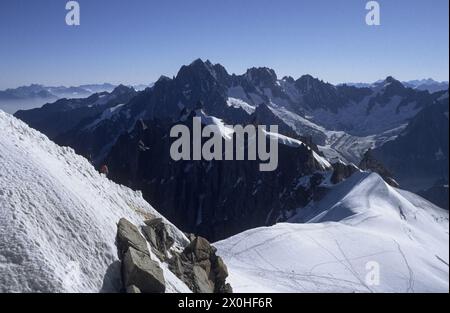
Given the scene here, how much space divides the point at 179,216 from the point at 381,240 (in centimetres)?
14042

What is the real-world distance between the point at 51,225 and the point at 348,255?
32.6 metres

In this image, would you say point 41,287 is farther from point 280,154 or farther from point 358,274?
point 280,154

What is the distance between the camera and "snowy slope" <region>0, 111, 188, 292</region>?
1811cm

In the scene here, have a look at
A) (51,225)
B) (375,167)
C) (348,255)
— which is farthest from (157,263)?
(375,167)

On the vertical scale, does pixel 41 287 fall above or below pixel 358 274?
above

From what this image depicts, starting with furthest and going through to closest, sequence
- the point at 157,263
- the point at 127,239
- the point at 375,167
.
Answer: the point at 375,167, the point at 127,239, the point at 157,263

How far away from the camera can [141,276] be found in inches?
803

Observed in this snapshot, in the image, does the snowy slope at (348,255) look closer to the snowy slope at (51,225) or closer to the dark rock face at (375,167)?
the snowy slope at (51,225)

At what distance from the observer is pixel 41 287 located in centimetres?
1744

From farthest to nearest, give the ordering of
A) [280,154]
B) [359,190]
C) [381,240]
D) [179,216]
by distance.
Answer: [179,216], [280,154], [359,190], [381,240]

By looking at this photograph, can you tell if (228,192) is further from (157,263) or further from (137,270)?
(137,270)

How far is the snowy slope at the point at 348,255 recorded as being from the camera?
35.2 meters

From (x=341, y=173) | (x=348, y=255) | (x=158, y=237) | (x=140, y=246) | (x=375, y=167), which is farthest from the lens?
(x=375, y=167)
